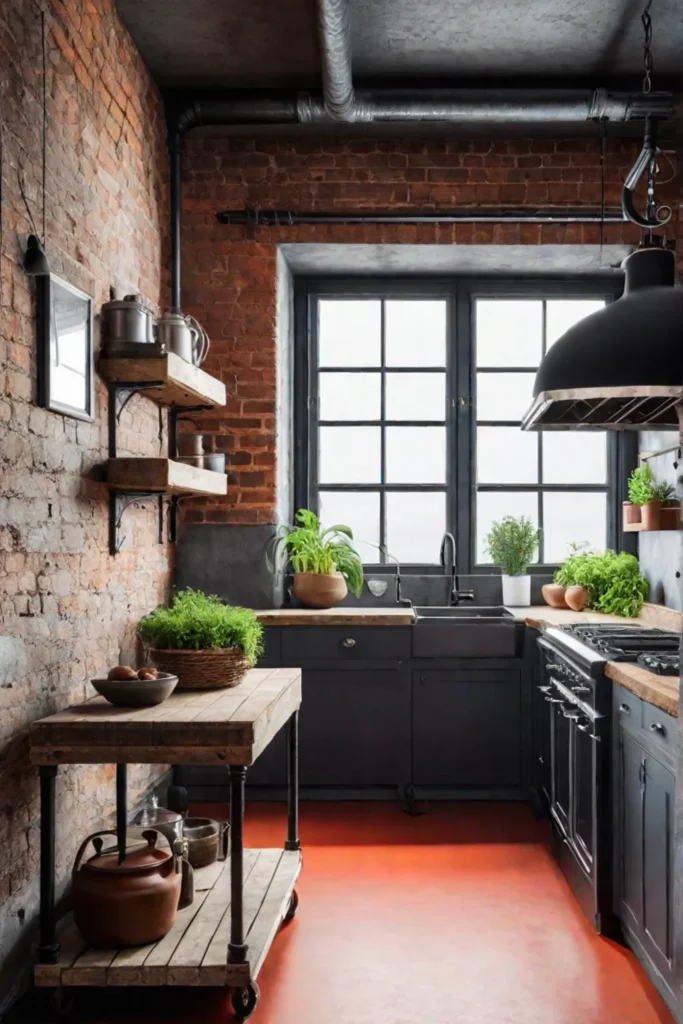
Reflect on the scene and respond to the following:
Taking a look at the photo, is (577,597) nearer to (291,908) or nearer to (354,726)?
(354,726)

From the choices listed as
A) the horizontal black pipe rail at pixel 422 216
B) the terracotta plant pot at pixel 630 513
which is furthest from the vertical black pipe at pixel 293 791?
the horizontal black pipe rail at pixel 422 216

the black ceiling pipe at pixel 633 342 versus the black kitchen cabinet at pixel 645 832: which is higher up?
the black ceiling pipe at pixel 633 342

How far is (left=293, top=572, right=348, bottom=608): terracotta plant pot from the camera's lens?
526cm

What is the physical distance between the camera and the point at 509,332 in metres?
5.89

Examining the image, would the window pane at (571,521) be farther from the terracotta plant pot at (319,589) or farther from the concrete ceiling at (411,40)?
the concrete ceiling at (411,40)

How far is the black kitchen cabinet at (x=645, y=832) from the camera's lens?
274 cm

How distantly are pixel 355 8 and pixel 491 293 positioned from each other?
207cm

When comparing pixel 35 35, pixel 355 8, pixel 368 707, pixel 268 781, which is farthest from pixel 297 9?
pixel 268 781

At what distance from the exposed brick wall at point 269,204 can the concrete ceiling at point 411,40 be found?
48cm

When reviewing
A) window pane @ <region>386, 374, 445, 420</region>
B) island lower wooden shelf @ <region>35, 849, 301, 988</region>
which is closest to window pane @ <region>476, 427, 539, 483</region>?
window pane @ <region>386, 374, 445, 420</region>

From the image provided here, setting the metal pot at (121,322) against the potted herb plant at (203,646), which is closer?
the potted herb plant at (203,646)

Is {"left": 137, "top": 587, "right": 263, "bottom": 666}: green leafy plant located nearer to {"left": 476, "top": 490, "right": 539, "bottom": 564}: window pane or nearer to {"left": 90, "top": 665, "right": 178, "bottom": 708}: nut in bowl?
{"left": 90, "top": 665, "right": 178, "bottom": 708}: nut in bowl

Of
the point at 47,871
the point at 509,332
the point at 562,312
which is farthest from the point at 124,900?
the point at 562,312

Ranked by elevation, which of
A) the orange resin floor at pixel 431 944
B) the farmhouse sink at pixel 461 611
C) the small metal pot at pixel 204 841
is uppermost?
the farmhouse sink at pixel 461 611
